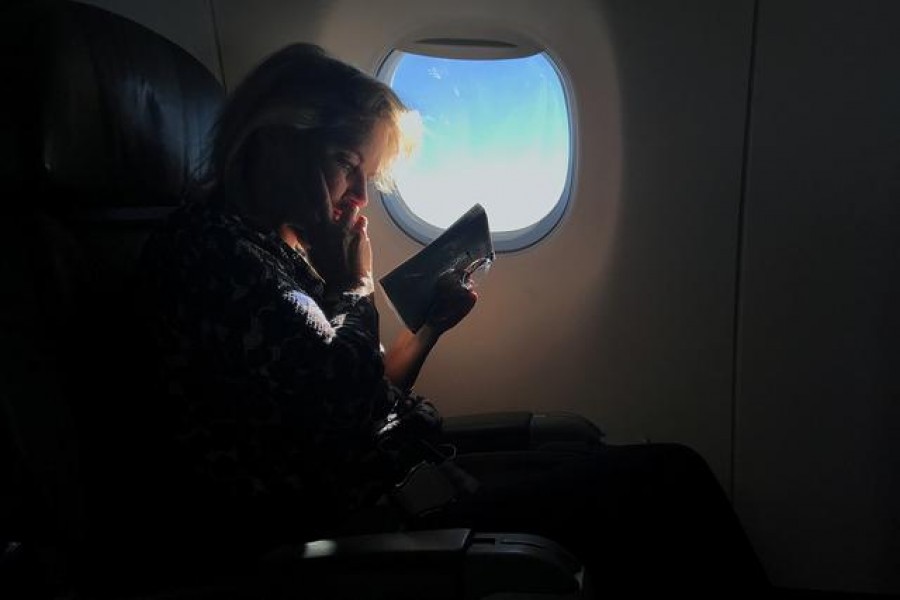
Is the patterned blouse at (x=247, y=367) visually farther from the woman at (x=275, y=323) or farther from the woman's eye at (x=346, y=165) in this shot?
the woman's eye at (x=346, y=165)

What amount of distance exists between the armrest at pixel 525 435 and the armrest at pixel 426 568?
60 centimetres

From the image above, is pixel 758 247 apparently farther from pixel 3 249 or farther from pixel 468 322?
pixel 3 249

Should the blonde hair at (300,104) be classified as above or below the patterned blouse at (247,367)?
above

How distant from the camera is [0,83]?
86 cm

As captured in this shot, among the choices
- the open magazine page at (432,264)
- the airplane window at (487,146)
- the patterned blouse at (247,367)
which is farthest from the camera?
the airplane window at (487,146)

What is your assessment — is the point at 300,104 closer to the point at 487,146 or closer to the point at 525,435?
the point at 487,146

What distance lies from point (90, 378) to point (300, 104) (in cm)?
53

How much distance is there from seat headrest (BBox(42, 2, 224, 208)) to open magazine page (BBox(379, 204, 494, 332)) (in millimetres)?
423

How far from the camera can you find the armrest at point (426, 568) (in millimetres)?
817

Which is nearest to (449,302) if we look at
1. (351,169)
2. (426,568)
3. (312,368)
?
(351,169)

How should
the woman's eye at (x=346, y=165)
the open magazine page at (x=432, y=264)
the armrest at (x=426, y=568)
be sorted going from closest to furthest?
the armrest at (x=426, y=568)
the woman's eye at (x=346, y=165)
the open magazine page at (x=432, y=264)

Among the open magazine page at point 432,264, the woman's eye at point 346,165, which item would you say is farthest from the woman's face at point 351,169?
the open magazine page at point 432,264

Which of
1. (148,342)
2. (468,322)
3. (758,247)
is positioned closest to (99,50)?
(148,342)

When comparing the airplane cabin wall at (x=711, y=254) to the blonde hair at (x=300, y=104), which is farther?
the airplane cabin wall at (x=711, y=254)
